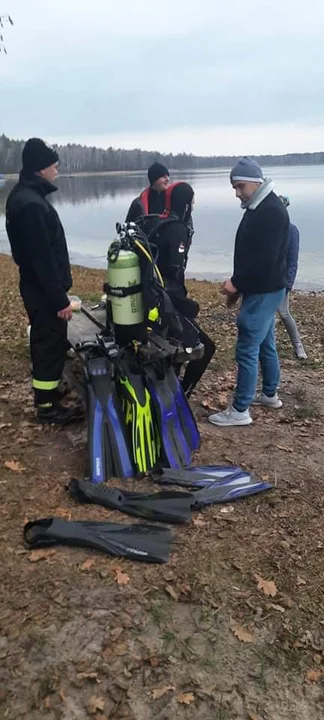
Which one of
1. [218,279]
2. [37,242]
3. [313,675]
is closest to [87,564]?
[313,675]

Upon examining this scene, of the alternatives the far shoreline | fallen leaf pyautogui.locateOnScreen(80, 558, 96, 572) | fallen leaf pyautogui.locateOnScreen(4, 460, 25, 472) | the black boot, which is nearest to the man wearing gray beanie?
the black boot

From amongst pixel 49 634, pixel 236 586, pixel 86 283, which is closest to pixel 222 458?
pixel 236 586

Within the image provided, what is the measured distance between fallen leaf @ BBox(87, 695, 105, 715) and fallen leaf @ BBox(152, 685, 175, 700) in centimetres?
23

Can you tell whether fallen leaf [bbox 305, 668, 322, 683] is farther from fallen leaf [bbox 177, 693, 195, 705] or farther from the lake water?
the lake water

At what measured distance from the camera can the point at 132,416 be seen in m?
4.14

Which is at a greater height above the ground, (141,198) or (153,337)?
(141,198)

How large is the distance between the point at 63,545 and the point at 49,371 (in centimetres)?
181

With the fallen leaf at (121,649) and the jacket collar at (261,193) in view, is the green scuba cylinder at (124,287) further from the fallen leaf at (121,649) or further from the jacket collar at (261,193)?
the fallen leaf at (121,649)

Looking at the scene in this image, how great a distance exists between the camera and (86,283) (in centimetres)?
1359

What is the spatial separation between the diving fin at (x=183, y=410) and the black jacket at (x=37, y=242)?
1.03m

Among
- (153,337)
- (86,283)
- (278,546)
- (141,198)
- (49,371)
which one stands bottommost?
(86,283)

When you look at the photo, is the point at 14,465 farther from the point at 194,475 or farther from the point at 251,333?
the point at 251,333

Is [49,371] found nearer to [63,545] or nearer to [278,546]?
[63,545]

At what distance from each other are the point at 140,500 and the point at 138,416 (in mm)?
638
